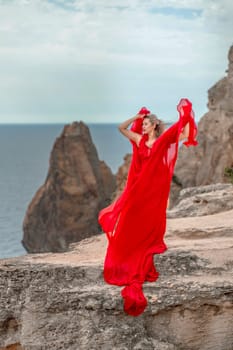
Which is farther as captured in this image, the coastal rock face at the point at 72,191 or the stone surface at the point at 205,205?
the coastal rock face at the point at 72,191

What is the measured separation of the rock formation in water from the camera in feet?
21.7

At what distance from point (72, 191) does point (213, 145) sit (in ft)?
40.1

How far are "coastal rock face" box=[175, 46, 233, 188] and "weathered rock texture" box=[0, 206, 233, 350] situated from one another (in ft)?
50.4

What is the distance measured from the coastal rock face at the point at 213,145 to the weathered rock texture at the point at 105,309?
50.4 feet

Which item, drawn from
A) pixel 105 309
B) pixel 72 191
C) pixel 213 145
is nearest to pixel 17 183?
pixel 72 191

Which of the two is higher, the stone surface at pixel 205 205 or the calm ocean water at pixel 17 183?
the stone surface at pixel 205 205

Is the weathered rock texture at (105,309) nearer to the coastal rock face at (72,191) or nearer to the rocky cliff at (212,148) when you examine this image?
the rocky cliff at (212,148)

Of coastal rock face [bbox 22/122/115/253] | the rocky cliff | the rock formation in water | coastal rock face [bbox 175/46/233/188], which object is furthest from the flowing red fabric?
coastal rock face [bbox 22/122/115/253]

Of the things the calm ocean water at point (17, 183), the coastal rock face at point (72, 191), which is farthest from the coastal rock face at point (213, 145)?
the calm ocean water at point (17, 183)

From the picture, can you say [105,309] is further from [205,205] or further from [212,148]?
[212,148]

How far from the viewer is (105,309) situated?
6758 millimetres

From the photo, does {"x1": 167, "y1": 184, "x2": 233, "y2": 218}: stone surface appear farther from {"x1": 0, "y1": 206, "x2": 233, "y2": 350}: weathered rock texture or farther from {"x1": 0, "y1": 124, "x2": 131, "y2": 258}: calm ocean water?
{"x1": 0, "y1": 124, "x2": 131, "y2": 258}: calm ocean water

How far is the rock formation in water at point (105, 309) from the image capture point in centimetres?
662

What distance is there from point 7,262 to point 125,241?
4.71 ft
